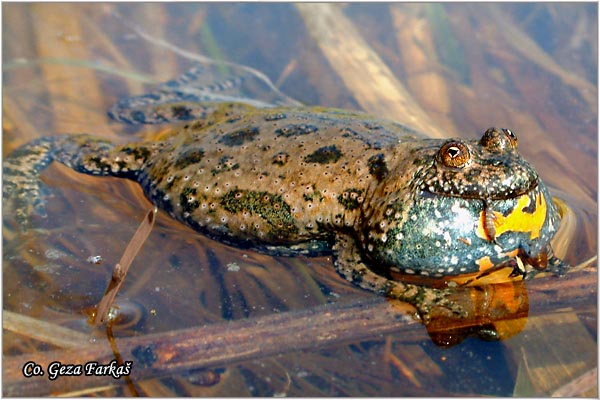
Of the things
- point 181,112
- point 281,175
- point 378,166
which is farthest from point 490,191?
point 181,112

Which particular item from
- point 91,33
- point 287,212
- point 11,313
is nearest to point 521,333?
point 287,212

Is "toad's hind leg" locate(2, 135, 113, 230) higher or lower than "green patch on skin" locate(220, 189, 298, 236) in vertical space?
lower

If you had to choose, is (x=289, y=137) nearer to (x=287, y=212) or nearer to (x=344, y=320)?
(x=287, y=212)

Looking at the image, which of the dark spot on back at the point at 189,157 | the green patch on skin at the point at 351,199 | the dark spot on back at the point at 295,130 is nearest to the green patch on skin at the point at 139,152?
the dark spot on back at the point at 189,157

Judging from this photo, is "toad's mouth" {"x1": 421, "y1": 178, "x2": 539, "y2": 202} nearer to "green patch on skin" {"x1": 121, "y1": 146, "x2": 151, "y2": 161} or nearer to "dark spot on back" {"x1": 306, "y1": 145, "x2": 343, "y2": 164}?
"dark spot on back" {"x1": 306, "y1": 145, "x2": 343, "y2": 164}

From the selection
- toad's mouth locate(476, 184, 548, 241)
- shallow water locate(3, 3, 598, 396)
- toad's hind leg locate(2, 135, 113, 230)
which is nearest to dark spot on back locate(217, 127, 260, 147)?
shallow water locate(3, 3, 598, 396)
